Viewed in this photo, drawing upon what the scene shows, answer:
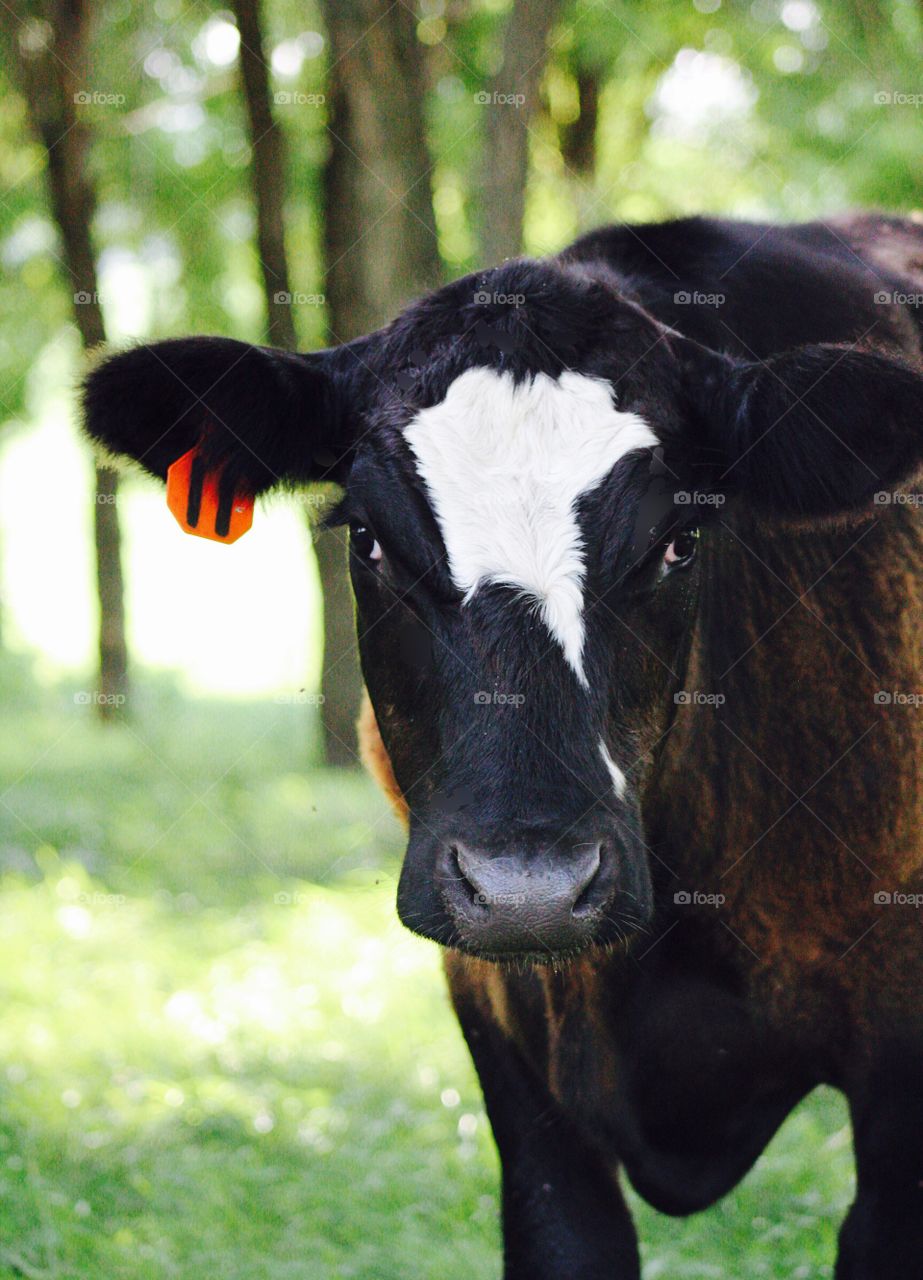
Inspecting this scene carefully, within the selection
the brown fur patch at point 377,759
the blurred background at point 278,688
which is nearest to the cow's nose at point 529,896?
the blurred background at point 278,688

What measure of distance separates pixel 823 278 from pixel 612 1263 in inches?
101

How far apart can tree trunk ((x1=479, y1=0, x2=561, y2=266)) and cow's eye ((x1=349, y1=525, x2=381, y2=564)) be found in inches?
161

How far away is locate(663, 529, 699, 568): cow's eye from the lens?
3145 millimetres

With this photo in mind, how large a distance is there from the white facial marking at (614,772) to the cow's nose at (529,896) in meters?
0.19

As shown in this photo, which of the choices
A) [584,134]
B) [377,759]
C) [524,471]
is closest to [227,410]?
[524,471]

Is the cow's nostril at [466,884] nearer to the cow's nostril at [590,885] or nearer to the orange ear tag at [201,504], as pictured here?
the cow's nostril at [590,885]

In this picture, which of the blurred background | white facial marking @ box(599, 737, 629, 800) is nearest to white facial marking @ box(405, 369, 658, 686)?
white facial marking @ box(599, 737, 629, 800)

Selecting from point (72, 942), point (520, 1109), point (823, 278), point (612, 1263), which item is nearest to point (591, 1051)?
point (520, 1109)

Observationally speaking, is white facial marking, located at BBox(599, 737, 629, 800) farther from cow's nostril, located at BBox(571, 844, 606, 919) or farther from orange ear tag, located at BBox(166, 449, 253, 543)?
orange ear tag, located at BBox(166, 449, 253, 543)

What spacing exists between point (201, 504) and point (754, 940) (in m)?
1.69

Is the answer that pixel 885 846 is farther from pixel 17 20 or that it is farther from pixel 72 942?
pixel 17 20

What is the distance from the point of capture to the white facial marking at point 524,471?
293 cm

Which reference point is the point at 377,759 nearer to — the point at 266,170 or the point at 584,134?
the point at 266,170

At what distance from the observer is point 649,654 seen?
123 inches
